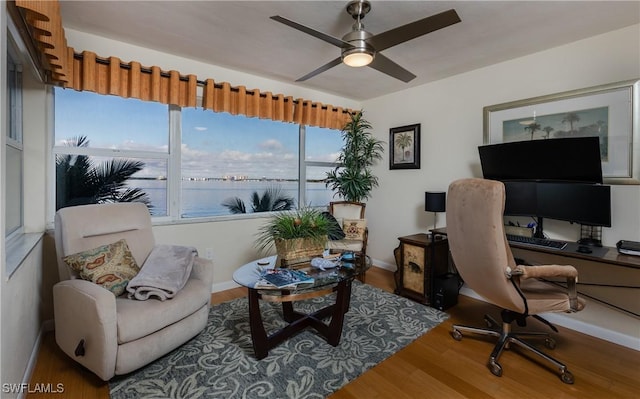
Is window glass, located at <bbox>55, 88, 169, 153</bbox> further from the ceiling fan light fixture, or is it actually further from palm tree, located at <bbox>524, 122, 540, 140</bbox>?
palm tree, located at <bbox>524, 122, 540, 140</bbox>

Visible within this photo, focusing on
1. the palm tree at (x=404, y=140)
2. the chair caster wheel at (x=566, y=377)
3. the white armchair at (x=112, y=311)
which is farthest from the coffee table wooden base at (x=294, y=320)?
the palm tree at (x=404, y=140)

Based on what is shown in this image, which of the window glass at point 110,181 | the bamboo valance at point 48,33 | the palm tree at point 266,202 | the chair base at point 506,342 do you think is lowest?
the chair base at point 506,342

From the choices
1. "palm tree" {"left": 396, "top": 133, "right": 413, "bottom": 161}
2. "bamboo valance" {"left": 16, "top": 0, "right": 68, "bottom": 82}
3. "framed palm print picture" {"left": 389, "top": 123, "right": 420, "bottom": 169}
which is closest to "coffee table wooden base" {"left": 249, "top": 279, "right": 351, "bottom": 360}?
"bamboo valance" {"left": 16, "top": 0, "right": 68, "bottom": 82}

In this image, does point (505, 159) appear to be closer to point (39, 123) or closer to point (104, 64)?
point (104, 64)

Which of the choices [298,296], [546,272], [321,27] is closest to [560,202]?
[546,272]

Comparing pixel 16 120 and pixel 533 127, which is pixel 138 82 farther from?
pixel 533 127

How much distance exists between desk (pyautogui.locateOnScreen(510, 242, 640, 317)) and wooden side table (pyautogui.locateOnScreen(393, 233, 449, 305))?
0.70m

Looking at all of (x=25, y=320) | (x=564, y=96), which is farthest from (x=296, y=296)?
(x=564, y=96)

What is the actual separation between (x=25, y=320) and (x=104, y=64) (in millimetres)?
1934

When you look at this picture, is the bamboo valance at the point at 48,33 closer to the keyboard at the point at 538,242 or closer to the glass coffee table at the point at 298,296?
the glass coffee table at the point at 298,296

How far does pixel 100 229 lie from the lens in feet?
7.03

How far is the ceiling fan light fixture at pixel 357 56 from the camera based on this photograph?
1.93 meters

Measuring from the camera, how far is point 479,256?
1.89m

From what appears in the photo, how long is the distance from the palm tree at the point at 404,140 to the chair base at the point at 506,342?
2.17 m
